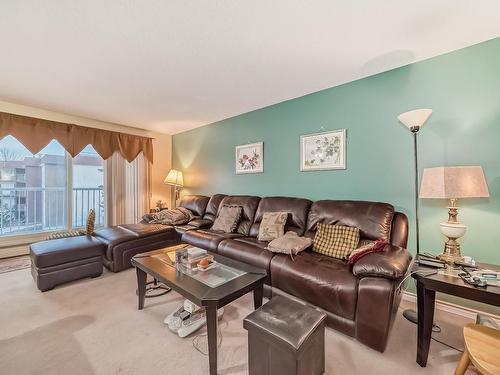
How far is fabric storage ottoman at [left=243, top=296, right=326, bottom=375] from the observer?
102cm

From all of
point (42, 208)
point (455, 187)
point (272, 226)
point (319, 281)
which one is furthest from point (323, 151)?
point (42, 208)

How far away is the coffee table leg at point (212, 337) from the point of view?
1245 mm

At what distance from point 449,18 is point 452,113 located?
0.78 metres

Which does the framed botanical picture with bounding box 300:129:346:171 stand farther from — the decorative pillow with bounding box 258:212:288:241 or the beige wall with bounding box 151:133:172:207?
the beige wall with bounding box 151:133:172:207

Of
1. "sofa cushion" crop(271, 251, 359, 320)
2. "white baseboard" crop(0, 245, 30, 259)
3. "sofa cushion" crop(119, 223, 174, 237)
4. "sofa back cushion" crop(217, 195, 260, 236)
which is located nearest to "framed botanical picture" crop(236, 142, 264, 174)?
"sofa back cushion" crop(217, 195, 260, 236)

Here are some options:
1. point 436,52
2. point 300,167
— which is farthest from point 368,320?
point 436,52

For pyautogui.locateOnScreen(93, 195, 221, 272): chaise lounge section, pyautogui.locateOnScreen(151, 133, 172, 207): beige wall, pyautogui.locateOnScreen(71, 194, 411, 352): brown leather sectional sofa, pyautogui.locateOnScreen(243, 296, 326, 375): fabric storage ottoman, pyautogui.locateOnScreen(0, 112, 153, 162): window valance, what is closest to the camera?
pyautogui.locateOnScreen(243, 296, 326, 375): fabric storage ottoman

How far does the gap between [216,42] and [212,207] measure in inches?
95.9

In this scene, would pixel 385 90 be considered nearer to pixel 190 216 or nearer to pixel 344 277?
pixel 344 277

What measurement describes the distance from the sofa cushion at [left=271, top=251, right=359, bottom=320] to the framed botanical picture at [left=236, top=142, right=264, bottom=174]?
1.73 meters

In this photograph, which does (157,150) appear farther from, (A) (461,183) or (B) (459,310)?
(B) (459,310)

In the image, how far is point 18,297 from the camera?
2.11 meters

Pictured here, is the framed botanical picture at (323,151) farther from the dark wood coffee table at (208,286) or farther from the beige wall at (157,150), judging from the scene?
the beige wall at (157,150)

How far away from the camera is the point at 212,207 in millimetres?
3668
